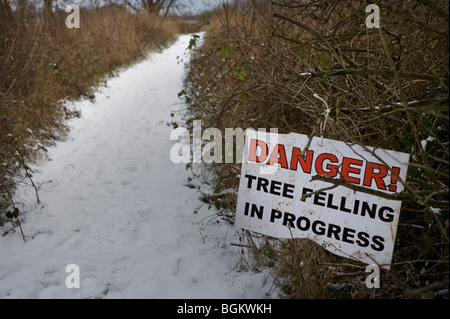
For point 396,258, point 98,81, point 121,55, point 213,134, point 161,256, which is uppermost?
Answer: point 121,55

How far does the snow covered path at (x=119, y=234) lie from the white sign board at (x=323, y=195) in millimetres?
630

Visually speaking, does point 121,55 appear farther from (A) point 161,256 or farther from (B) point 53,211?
(A) point 161,256

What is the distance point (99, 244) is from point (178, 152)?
202cm

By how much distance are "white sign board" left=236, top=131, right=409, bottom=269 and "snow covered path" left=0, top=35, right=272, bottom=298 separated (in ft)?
2.07

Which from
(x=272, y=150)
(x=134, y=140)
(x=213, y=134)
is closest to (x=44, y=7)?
(x=134, y=140)

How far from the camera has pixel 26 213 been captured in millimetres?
3037

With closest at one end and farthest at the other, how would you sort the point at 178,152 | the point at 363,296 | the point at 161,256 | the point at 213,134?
the point at 363,296
the point at 161,256
the point at 213,134
the point at 178,152

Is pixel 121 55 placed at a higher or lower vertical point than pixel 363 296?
higher

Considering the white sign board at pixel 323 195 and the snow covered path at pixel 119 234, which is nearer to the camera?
the white sign board at pixel 323 195

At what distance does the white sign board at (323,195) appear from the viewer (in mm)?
1677

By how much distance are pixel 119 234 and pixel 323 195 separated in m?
1.80

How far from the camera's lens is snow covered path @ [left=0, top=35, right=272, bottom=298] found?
2.29 m

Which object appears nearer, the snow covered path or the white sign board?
the white sign board

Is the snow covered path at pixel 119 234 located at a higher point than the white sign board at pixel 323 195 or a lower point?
lower
